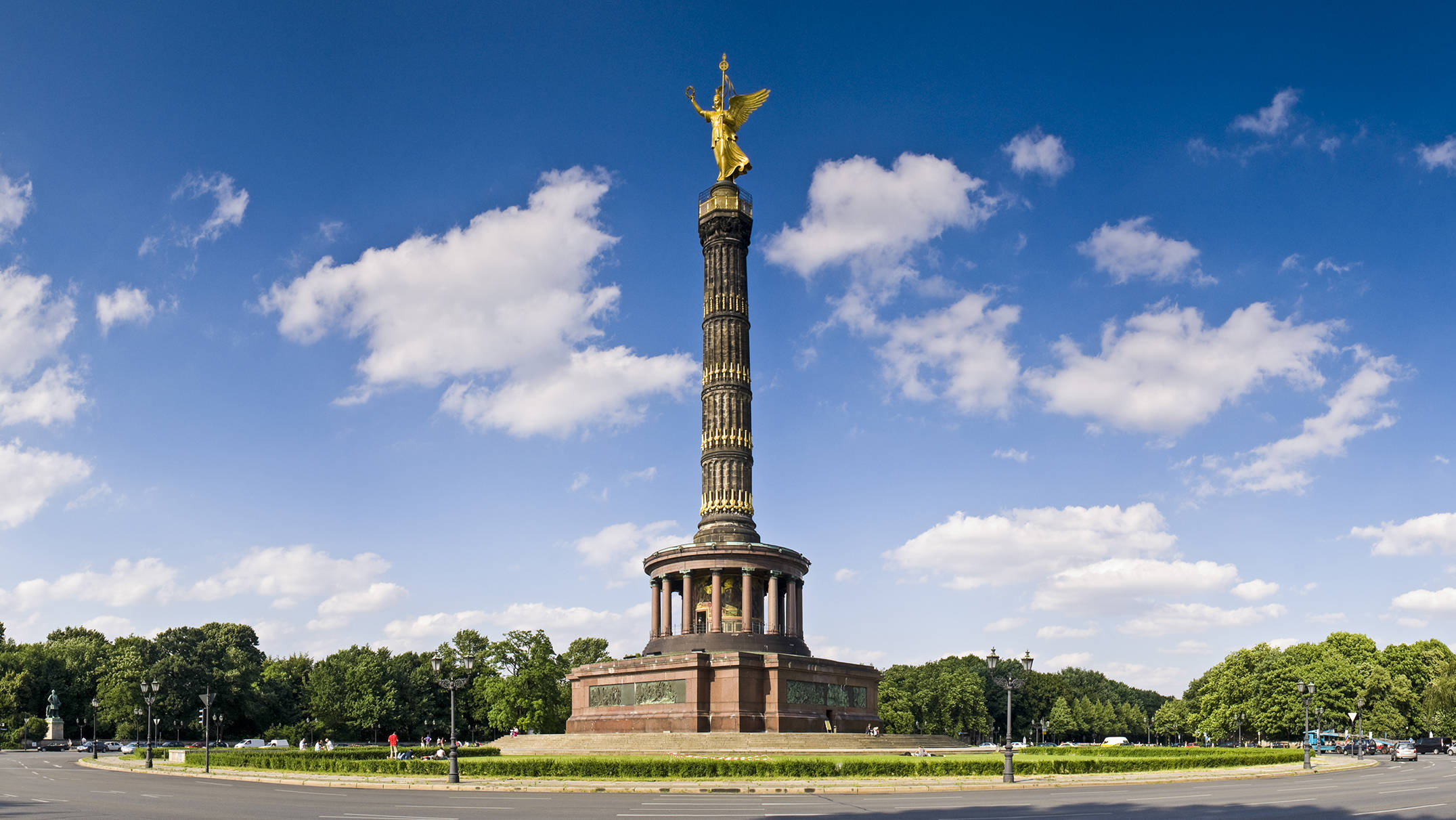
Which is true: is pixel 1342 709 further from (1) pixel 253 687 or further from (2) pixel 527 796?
(1) pixel 253 687

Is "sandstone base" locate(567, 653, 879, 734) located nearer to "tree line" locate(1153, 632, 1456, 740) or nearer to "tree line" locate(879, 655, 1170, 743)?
"tree line" locate(879, 655, 1170, 743)

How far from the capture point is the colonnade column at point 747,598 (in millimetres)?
54250

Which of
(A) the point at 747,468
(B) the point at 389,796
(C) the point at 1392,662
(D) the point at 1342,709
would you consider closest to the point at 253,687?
(A) the point at 747,468

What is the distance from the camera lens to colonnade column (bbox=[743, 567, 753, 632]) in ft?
178

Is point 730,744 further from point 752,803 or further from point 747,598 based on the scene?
point 752,803

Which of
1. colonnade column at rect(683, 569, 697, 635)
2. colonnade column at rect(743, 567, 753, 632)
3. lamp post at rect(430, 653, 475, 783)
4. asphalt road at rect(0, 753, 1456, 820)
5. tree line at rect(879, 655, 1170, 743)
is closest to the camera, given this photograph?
asphalt road at rect(0, 753, 1456, 820)

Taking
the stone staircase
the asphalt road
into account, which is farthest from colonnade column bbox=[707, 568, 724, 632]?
the asphalt road

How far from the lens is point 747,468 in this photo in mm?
58344

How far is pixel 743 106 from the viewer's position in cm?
6444

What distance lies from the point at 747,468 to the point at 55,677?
74440mm

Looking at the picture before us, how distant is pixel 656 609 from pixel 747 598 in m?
5.93

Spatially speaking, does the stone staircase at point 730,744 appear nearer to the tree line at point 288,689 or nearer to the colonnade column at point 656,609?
the colonnade column at point 656,609

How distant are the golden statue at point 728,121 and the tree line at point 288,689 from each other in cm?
4211

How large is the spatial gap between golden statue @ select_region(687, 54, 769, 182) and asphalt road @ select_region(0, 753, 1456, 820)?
42449 mm
